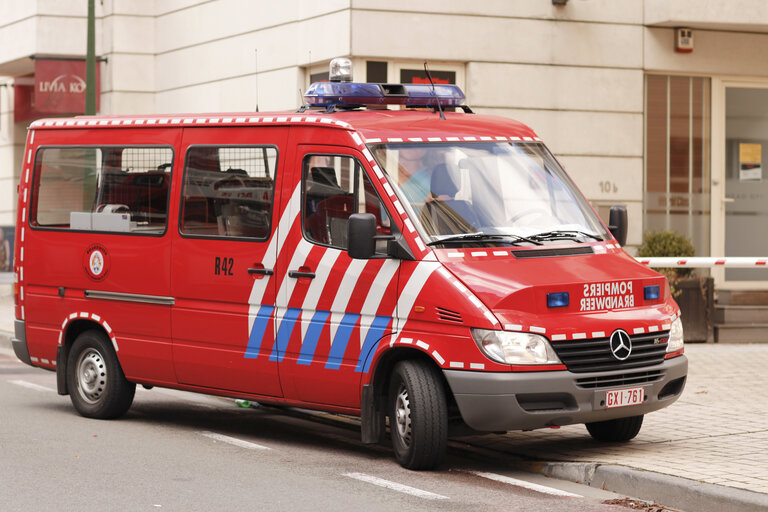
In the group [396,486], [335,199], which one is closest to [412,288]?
[335,199]

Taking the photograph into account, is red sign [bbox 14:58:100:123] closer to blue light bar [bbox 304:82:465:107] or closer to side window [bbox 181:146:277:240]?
side window [bbox 181:146:277:240]

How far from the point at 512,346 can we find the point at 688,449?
1.61 m

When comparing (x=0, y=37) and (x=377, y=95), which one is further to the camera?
(x=0, y=37)

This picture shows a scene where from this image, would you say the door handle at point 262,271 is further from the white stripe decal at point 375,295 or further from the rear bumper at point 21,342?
the rear bumper at point 21,342

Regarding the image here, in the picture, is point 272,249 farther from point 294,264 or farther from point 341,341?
point 341,341

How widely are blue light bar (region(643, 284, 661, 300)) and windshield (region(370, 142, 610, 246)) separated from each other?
0.54 metres

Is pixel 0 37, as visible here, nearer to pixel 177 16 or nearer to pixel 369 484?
pixel 177 16

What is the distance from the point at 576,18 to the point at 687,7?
1.54 m

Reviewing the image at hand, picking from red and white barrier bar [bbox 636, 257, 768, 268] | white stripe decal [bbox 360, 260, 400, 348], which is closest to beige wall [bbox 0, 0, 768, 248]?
red and white barrier bar [bbox 636, 257, 768, 268]

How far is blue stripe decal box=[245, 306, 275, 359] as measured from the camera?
9.08 meters

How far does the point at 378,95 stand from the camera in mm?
9555

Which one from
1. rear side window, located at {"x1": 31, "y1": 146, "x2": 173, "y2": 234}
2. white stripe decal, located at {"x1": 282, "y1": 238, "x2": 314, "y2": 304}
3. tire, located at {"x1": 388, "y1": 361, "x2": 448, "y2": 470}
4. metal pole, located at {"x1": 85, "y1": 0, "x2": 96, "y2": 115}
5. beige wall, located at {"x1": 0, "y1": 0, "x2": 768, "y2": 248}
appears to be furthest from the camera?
metal pole, located at {"x1": 85, "y1": 0, "x2": 96, "y2": 115}

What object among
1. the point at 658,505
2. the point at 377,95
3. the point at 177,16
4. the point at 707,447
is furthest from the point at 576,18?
the point at 658,505

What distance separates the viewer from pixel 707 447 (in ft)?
27.8
